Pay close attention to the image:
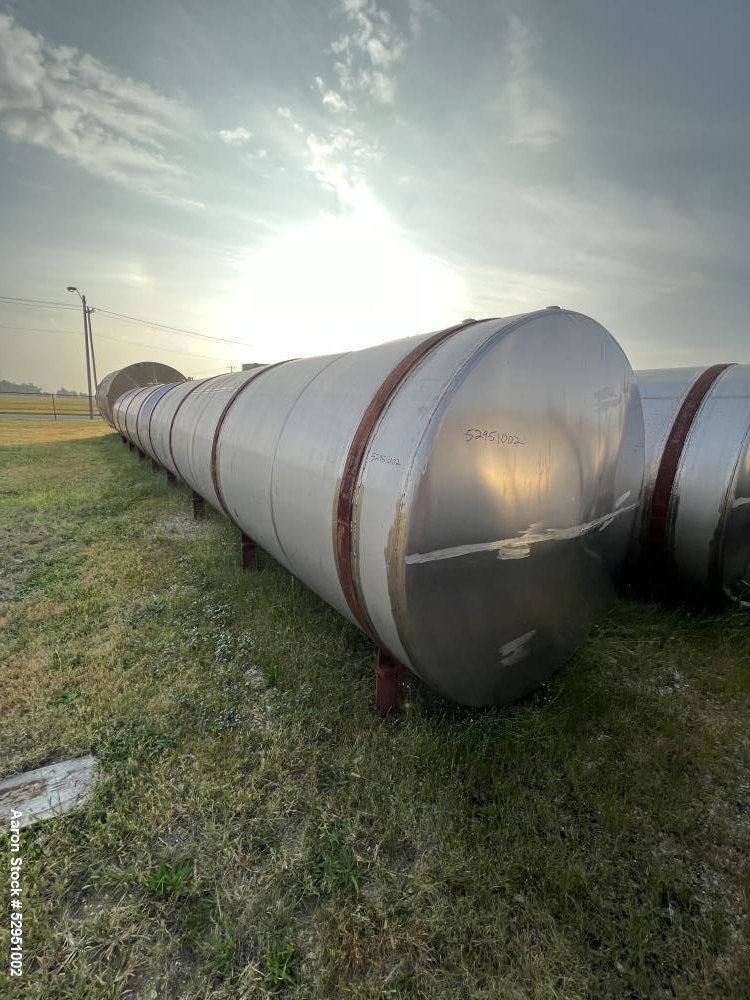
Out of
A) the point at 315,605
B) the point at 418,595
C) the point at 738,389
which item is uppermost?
the point at 738,389

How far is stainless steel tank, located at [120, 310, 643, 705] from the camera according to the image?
80.0 inches

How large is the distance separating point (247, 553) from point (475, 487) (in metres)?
3.69

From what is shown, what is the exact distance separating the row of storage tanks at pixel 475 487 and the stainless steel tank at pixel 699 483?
0.02 m

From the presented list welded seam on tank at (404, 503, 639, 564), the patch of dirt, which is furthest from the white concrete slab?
the patch of dirt

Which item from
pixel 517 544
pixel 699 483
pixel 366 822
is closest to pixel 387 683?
pixel 366 822

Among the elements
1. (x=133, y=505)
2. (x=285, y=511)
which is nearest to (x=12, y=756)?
(x=285, y=511)

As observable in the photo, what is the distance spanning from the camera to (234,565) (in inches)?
208

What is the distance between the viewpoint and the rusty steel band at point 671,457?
382 centimetres

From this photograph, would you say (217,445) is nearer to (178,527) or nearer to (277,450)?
(277,450)

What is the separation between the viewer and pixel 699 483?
12.1 ft

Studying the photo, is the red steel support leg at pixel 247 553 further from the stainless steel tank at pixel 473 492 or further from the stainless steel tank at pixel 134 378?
the stainless steel tank at pixel 134 378

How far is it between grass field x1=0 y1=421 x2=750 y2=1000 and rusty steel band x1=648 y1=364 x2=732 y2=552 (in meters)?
0.93

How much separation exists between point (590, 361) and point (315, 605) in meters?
3.06

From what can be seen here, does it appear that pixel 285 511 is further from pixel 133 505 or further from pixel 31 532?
pixel 133 505
